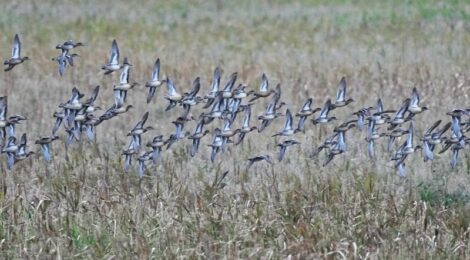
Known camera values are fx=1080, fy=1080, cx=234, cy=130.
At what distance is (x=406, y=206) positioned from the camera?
6500mm

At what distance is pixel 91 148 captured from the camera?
8.76m

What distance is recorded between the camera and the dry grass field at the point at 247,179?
6168 millimetres

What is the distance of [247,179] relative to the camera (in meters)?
7.66

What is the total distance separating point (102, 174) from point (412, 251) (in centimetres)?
260

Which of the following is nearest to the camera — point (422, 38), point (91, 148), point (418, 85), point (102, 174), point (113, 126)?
point (102, 174)

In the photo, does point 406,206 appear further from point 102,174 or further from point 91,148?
point 91,148

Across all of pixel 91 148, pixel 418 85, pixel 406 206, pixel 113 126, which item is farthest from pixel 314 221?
pixel 418 85

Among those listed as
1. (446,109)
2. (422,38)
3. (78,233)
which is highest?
(422,38)

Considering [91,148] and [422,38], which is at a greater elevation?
[422,38]

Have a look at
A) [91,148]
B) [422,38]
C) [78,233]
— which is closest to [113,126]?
[91,148]

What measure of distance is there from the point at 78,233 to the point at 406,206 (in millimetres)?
1960

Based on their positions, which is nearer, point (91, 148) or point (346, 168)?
point (346, 168)

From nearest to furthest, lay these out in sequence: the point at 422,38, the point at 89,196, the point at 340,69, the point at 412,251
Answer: the point at 412,251 → the point at 89,196 → the point at 340,69 → the point at 422,38

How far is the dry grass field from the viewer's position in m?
6.17
